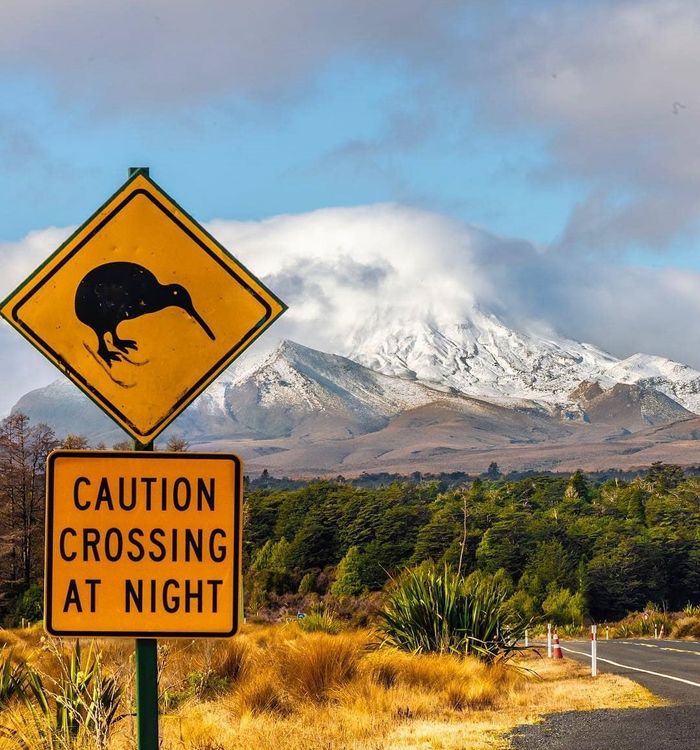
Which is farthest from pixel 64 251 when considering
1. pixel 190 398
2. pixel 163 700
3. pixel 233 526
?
pixel 163 700

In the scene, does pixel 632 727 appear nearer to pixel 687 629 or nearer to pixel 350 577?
pixel 687 629

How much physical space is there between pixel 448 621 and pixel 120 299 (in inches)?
507

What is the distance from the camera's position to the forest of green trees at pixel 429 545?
48.4m

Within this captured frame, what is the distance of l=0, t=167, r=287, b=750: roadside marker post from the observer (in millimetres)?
3729

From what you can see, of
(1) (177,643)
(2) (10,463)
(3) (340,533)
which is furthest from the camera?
(3) (340,533)

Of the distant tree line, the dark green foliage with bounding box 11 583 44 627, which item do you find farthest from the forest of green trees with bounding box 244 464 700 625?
the dark green foliage with bounding box 11 583 44 627

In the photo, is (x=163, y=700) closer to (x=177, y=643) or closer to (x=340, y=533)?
(x=177, y=643)

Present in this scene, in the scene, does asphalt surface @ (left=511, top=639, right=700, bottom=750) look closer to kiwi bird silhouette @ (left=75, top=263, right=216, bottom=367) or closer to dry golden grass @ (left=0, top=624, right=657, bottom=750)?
dry golden grass @ (left=0, top=624, right=657, bottom=750)

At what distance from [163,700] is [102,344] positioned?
22.0 feet

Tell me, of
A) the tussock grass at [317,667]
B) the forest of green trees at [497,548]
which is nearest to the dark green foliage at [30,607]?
the forest of green trees at [497,548]

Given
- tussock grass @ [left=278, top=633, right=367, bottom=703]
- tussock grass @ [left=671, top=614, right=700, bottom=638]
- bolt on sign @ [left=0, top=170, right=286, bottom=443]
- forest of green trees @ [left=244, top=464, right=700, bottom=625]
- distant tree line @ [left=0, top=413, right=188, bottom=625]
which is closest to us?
bolt on sign @ [left=0, top=170, right=286, bottom=443]

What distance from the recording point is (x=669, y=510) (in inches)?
3329

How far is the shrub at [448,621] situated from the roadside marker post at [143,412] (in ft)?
40.8

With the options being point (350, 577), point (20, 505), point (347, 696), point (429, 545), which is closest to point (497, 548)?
point (429, 545)
